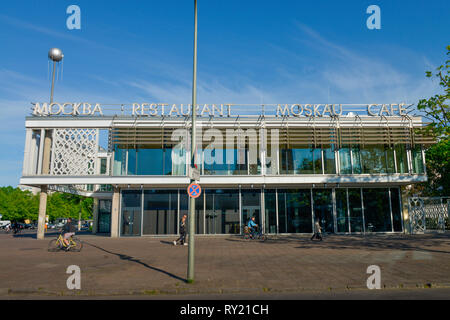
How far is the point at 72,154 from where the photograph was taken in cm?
2755

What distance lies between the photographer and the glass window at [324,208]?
27938mm

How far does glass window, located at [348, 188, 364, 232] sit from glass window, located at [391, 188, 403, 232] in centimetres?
288

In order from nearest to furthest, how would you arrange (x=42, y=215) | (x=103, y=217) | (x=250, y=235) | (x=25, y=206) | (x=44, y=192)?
(x=250, y=235), (x=42, y=215), (x=44, y=192), (x=103, y=217), (x=25, y=206)

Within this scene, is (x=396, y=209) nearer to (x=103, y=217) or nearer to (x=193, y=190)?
(x=193, y=190)

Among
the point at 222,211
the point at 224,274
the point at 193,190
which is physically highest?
the point at 193,190

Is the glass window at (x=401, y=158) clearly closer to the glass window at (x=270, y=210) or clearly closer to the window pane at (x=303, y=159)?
the window pane at (x=303, y=159)

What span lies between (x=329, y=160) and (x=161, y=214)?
1535 cm

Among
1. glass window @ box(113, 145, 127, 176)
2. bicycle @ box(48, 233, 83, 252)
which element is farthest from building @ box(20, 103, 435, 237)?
bicycle @ box(48, 233, 83, 252)

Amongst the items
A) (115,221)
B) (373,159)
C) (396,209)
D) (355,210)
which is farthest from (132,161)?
(396,209)

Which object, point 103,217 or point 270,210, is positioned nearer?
point 270,210

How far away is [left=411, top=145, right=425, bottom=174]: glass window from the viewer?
92.6ft

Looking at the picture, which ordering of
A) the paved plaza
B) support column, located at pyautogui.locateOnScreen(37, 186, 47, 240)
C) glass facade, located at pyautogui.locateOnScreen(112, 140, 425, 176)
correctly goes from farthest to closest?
1. glass facade, located at pyautogui.locateOnScreen(112, 140, 425, 176)
2. support column, located at pyautogui.locateOnScreen(37, 186, 47, 240)
3. the paved plaza

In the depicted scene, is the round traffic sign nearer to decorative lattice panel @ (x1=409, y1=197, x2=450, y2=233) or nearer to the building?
the building
